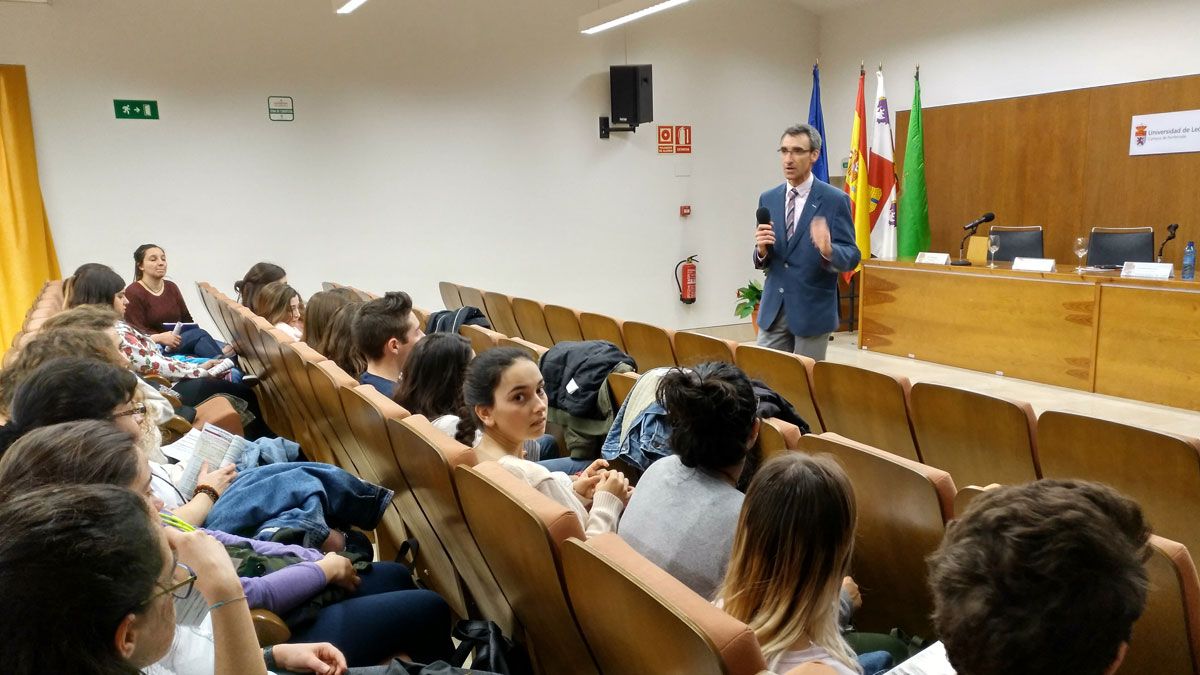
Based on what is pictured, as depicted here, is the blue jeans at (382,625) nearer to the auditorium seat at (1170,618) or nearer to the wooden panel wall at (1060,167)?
the auditorium seat at (1170,618)

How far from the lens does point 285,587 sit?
1646mm

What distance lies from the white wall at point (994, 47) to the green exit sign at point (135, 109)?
676cm

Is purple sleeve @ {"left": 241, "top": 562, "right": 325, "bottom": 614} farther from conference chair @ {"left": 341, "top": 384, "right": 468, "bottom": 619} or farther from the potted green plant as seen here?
the potted green plant

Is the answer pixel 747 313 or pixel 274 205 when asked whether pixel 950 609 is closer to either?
pixel 274 205

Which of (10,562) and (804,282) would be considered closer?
(10,562)

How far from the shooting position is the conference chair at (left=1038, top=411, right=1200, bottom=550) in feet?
6.48

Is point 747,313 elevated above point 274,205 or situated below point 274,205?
below

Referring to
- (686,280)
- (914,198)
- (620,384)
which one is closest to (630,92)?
(686,280)

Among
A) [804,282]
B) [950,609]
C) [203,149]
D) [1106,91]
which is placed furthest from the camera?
[1106,91]

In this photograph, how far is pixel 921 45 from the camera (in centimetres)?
791

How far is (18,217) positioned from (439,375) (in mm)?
4843

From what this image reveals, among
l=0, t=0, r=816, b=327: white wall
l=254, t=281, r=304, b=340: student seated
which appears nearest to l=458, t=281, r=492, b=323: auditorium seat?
l=254, t=281, r=304, b=340: student seated

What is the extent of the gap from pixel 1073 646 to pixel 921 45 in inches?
322

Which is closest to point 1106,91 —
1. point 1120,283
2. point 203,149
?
point 1120,283
